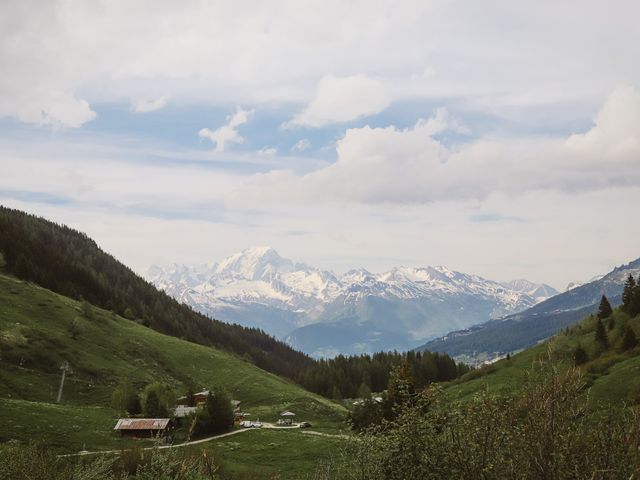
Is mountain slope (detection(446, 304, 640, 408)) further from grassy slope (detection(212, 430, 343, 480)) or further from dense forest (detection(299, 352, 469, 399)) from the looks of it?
dense forest (detection(299, 352, 469, 399))

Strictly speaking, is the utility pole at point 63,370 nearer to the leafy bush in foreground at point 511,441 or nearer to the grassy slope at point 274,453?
the grassy slope at point 274,453

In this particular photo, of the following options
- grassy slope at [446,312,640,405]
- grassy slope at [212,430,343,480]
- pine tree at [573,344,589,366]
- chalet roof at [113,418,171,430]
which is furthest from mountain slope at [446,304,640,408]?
chalet roof at [113,418,171,430]

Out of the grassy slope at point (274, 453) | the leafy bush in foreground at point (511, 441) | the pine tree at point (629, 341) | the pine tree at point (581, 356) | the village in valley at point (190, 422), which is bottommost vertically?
the grassy slope at point (274, 453)

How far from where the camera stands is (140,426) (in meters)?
79.8

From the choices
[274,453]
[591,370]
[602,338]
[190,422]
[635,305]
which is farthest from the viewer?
[635,305]

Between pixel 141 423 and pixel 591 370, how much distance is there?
67477mm

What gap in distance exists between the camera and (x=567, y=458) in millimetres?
17812

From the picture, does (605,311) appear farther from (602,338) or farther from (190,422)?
(190,422)

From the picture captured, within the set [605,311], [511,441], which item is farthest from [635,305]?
[511,441]

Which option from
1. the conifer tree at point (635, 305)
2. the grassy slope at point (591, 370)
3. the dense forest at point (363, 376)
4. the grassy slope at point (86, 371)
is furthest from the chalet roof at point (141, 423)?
the dense forest at point (363, 376)

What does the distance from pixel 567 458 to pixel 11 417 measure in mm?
71127

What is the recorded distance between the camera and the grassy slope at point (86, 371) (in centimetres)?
7169

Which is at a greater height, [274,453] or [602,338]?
[602,338]

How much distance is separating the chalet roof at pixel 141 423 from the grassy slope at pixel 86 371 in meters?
1.99
